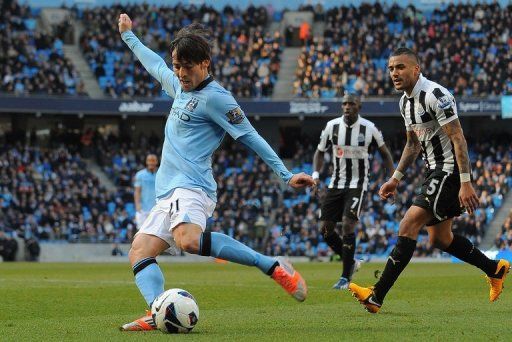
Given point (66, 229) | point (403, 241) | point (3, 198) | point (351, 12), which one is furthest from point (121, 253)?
point (403, 241)

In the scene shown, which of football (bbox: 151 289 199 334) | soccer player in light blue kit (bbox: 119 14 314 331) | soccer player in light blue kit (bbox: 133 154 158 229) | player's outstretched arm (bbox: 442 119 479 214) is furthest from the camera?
soccer player in light blue kit (bbox: 133 154 158 229)

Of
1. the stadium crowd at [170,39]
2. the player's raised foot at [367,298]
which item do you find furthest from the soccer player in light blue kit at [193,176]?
the stadium crowd at [170,39]

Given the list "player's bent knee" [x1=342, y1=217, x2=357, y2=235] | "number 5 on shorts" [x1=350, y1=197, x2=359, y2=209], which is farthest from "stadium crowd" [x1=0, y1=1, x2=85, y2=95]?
"player's bent knee" [x1=342, y1=217, x2=357, y2=235]

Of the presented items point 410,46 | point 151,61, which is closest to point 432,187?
point 151,61

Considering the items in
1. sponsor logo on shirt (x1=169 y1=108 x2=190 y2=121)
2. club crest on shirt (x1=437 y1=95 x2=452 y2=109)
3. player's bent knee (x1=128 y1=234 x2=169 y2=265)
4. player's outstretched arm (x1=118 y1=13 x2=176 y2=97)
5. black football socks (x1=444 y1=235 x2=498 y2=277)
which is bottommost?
black football socks (x1=444 y1=235 x2=498 y2=277)

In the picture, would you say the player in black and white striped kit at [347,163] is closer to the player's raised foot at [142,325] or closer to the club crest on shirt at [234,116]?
the club crest on shirt at [234,116]

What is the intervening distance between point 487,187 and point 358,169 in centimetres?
2249

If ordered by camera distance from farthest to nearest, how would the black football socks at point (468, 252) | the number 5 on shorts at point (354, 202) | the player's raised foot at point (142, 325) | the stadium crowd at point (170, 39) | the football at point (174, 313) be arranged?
the stadium crowd at point (170, 39), the number 5 on shorts at point (354, 202), the black football socks at point (468, 252), the player's raised foot at point (142, 325), the football at point (174, 313)

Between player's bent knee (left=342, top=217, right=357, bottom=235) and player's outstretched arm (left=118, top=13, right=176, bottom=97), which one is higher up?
player's outstretched arm (left=118, top=13, right=176, bottom=97)

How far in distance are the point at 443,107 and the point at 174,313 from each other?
3.12 meters

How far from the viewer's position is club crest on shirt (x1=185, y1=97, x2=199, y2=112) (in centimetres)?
776

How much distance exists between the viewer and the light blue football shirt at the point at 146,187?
66.3 feet

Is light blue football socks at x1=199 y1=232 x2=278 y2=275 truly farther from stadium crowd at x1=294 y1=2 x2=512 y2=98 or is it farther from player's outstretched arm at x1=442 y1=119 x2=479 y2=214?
stadium crowd at x1=294 y1=2 x2=512 y2=98

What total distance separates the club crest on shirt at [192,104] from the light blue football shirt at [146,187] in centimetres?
1243
